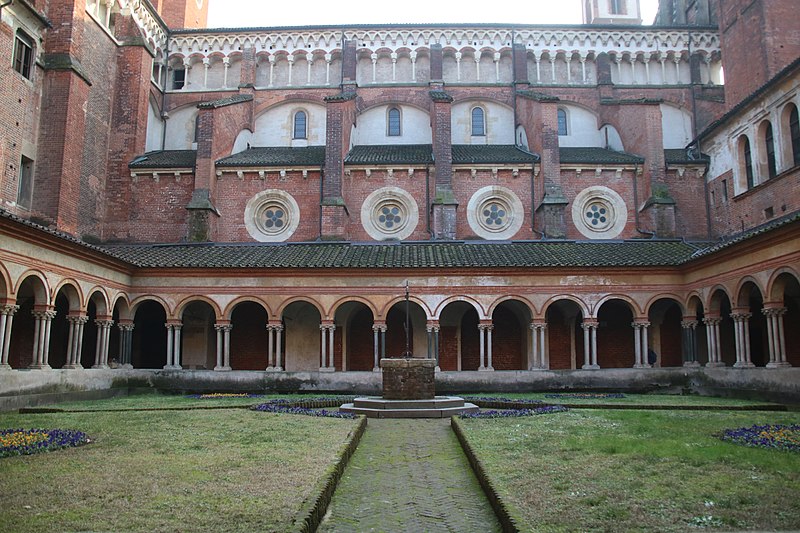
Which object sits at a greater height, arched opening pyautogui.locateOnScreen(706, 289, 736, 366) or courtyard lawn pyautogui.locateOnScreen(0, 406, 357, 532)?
arched opening pyautogui.locateOnScreen(706, 289, 736, 366)

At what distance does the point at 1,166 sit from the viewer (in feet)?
83.6

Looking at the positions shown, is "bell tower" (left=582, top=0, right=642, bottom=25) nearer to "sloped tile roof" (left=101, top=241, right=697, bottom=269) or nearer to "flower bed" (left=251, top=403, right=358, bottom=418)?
"sloped tile roof" (left=101, top=241, right=697, bottom=269)

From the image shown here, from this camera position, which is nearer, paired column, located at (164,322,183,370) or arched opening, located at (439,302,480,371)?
paired column, located at (164,322,183,370)

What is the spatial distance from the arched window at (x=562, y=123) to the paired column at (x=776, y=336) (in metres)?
19.3

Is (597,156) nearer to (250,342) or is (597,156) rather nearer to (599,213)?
(599,213)

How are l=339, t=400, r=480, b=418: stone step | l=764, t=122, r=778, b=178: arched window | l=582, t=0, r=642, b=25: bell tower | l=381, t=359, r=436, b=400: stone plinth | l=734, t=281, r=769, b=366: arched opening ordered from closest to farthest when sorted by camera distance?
1. l=339, t=400, r=480, b=418: stone step
2. l=381, t=359, r=436, b=400: stone plinth
3. l=734, t=281, r=769, b=366: arched opening
4. l=764, t=122, r=778, b=178: arched window
5. l=582, t=0, r=642, b=25: bell tower

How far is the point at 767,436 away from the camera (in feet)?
35.7

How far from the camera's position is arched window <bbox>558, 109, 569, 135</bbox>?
37.4 m

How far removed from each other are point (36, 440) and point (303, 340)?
19.8 meters

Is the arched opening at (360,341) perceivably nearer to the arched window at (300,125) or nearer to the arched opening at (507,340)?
the arched opening at (507,340)

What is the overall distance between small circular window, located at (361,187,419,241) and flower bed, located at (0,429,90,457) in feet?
73.3

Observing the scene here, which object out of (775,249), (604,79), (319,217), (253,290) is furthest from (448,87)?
(775,249)

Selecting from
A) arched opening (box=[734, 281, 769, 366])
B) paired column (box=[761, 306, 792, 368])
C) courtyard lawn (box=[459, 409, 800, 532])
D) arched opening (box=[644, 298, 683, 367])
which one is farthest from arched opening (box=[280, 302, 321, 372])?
arched opening (box=[734, 281, 769, 366])

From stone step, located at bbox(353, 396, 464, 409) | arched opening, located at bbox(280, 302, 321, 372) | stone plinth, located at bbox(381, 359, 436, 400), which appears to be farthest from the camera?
arched opening, located at bbox(280, 302, 321, 372)
